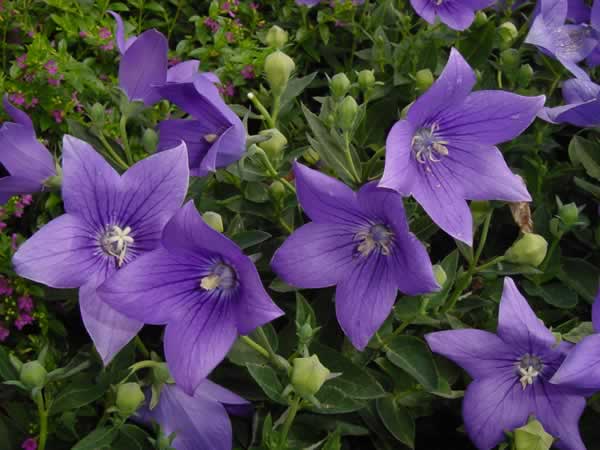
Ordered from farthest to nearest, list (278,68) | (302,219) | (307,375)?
(302,219), (278,68), (307,375)

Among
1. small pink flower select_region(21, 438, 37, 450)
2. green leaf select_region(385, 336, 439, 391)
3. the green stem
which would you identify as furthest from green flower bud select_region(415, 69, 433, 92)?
small pink flower select_region(21, 438, 37, 450)

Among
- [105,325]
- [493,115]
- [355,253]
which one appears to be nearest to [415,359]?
[355,253]

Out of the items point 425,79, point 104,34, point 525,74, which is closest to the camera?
point 425,79

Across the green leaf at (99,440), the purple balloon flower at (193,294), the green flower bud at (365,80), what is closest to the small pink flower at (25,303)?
the green leaf at (99,440)

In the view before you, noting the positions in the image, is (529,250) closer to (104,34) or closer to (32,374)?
(32,374)

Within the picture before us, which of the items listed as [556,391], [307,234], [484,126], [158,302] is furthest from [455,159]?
[158,302]

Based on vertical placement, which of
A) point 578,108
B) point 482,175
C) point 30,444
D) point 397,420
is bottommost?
point 397,420

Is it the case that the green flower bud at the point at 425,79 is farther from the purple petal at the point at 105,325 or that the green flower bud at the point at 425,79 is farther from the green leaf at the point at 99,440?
the green leaf at the point at 99,440

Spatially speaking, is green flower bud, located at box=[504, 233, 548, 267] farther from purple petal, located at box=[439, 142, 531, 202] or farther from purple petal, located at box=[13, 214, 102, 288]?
purple petal, located at box=[13, 214, 102, 288]
